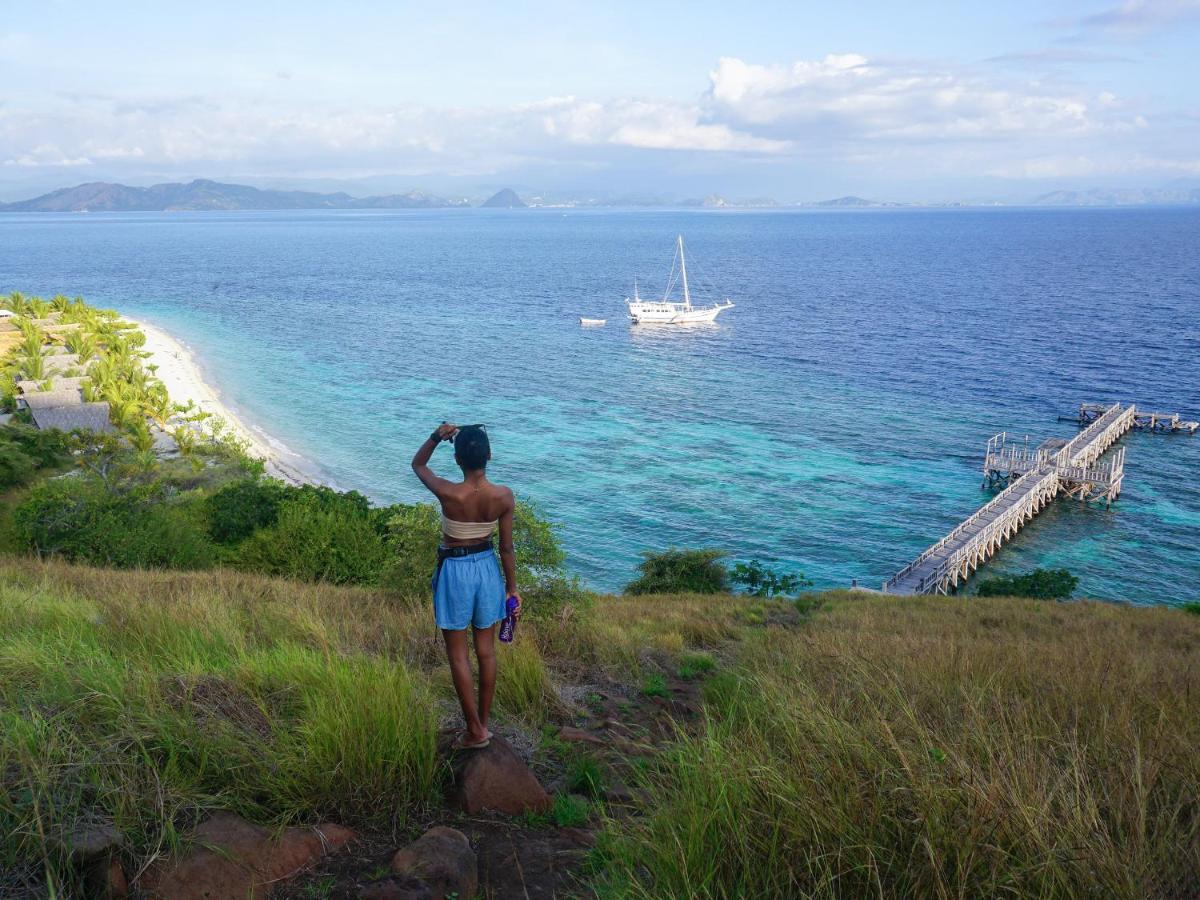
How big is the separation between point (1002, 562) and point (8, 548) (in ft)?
106

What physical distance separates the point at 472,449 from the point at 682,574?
2083cm

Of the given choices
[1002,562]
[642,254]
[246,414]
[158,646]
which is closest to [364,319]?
[246,414]

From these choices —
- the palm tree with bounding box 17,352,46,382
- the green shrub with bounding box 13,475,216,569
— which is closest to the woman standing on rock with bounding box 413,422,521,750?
the green shrub with bounding box 13,475,216,569

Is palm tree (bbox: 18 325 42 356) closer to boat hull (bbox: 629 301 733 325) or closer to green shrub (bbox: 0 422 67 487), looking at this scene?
green shrub (bbox: 0 422 67 487)

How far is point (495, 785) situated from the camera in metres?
5.12

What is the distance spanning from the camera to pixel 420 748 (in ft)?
16.8

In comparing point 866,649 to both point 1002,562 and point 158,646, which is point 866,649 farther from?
point 1002,562

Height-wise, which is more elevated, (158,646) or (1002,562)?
(158,646)

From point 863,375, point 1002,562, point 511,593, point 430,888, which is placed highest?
point 511,593

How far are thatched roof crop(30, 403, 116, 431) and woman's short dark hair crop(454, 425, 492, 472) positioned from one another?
1401 inches

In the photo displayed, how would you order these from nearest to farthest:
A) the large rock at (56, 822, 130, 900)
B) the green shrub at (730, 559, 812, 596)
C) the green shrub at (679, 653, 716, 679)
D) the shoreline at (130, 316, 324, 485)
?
the large rock at (56, 822, 130, 900) → the green shrub at (679, 653, 716, 679) → the green shrub at (730, 559, 812, 596) → the shoreline at (130, 316, 324, 485)

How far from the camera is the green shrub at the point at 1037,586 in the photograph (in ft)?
89.7

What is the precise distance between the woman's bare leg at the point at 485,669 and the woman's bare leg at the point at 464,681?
0.03 meters

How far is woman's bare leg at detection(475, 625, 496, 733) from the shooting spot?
5.63 m
